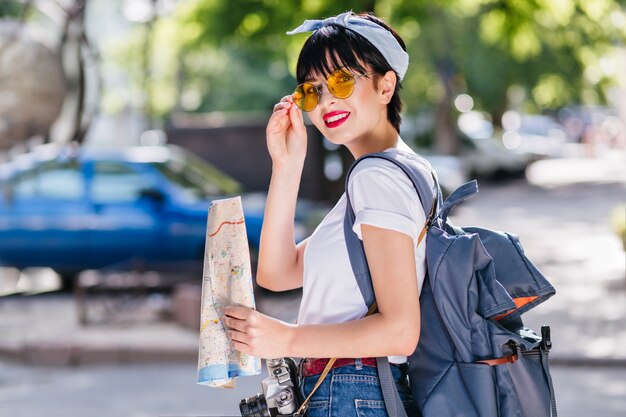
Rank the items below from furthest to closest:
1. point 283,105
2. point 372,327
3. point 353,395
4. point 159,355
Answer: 1. point 159,355
2. point 283,105
3. point 353,395
4. point 372,327

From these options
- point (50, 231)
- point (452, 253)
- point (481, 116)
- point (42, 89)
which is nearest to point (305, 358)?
point (452, 253)

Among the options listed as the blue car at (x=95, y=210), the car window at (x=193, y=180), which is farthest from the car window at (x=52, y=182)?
the car window at (x=193, y=180)

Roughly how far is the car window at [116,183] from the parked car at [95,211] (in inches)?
0.4

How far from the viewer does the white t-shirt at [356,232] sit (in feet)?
7.16

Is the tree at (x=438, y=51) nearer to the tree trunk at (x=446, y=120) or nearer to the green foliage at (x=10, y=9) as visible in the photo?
the tree trunk at (x=446, y=120)

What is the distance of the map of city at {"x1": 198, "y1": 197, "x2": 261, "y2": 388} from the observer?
7.50 feet

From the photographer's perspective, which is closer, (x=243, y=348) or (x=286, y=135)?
(x=243, y=348)

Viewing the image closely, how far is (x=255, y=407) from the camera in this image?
96.0 inches

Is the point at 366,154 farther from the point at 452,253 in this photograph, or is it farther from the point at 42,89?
the point at 42,89

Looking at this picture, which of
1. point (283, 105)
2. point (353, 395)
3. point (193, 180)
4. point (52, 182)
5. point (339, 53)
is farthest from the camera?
point (193, 180)

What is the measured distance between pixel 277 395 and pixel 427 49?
90.6 feet

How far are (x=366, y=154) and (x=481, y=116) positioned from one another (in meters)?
48.4

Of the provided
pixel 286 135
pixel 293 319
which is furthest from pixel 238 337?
pixel 293 319

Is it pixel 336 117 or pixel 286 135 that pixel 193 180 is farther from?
pixel 336 117
